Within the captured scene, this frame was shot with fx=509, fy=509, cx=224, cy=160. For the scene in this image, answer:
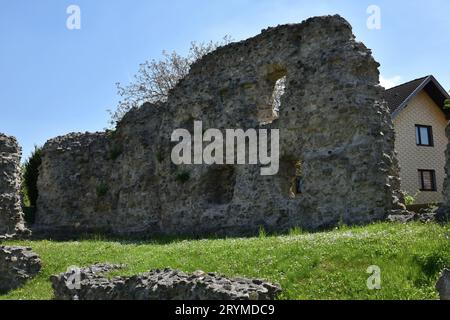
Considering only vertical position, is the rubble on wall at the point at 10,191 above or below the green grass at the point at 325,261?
above

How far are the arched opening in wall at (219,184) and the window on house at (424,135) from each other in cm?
1478

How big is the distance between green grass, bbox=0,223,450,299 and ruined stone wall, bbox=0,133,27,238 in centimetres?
576

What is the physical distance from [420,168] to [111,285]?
2246 cm

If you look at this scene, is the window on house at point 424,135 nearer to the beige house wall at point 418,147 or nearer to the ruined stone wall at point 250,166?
the beige house wall at point 418,147

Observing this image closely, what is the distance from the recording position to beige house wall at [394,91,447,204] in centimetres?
2584

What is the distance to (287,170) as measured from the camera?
14461 millimetres

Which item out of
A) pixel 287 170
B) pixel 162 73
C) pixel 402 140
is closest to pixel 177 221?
pixel 287 170

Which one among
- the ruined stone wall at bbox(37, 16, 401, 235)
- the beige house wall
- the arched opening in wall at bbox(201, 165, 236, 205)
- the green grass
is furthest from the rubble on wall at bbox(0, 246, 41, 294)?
the beige house wall

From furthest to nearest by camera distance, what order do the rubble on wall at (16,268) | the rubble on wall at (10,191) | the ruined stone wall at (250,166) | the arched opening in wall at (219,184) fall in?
the rubble on wall at (10,191)
the arched opening in wall at (219,184)
the ruined stone wall at (250,166)
the rubble on wall at (16,268)

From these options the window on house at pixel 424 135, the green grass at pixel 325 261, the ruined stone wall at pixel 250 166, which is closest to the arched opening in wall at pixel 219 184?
the ruined stone wall at pixel 250 166

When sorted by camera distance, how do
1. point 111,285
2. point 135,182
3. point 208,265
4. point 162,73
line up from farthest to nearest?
point 162,73 < point 135,182 < point 208,265 < point 111,285

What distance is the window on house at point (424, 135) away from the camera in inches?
1067

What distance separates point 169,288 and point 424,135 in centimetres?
2381

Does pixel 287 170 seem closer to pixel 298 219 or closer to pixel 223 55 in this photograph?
pixel 298 219
